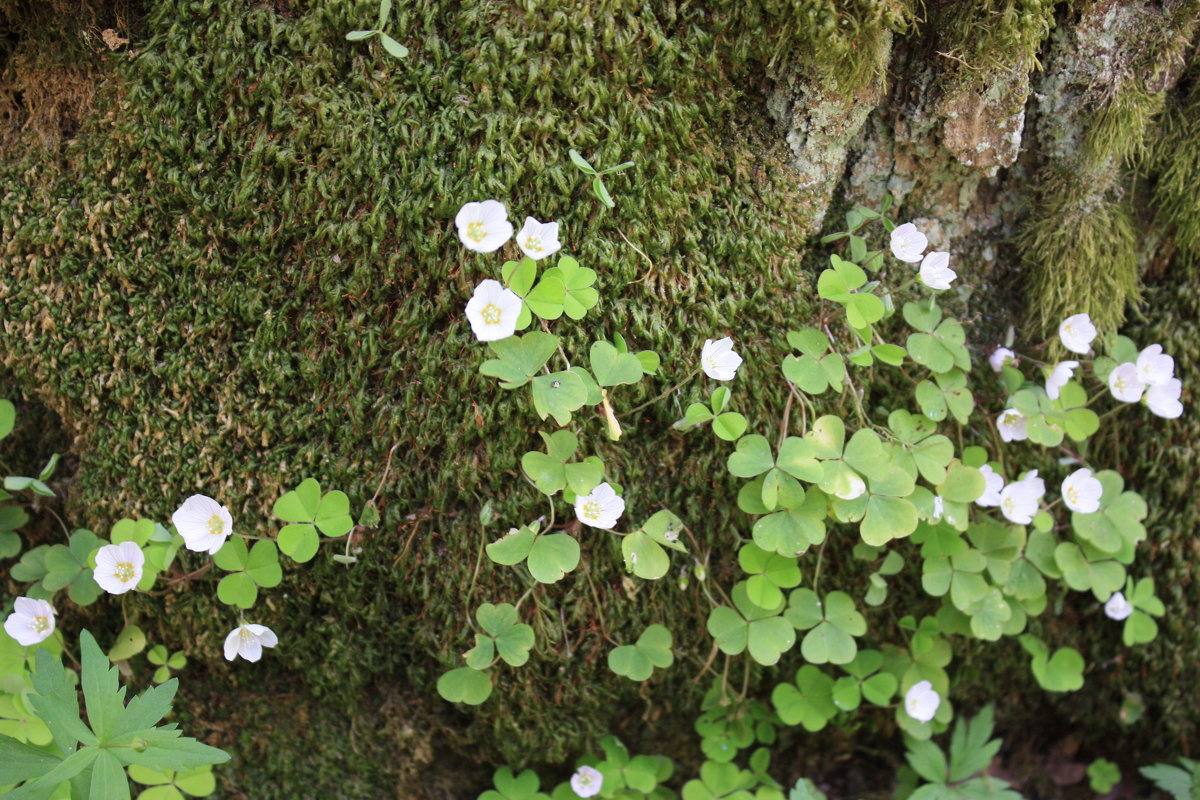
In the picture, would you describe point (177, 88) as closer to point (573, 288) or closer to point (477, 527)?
point (573, 288)

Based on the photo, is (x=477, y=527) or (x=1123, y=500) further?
(x=1123, y=500)

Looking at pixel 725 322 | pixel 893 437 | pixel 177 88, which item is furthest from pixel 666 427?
pixel 177 88

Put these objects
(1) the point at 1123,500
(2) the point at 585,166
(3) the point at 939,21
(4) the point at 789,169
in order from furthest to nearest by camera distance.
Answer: (1) the point at 1123,500
(4) the point at 789,169
(3) the point at 939,21
(2) the point at 585,166

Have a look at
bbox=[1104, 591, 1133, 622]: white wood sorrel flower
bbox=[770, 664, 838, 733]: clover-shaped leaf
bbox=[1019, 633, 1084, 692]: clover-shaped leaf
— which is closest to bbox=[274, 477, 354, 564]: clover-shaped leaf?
bbox=[770, 664, 838, 733]: clover-shaped leaf

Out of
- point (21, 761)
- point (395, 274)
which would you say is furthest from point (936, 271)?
point (21, 761)

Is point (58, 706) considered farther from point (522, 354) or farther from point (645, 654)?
point (645, 654)

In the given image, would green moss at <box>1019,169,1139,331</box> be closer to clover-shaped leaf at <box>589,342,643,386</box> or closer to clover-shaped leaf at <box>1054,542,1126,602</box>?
clover-shaped leaf at <box>1054,542,1126,602</box>

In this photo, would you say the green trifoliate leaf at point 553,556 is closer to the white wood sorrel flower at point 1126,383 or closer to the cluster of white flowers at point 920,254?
the cluster of white flowers at point 920,254
